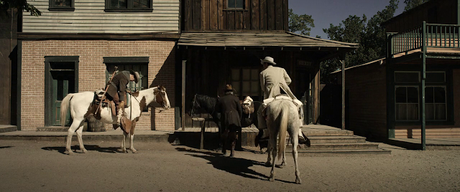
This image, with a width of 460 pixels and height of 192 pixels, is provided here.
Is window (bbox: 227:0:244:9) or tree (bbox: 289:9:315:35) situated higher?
tree (bbox: 289:9:315:35)

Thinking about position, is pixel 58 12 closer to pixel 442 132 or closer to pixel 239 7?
pixel 239 7

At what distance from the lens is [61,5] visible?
41.8 ft

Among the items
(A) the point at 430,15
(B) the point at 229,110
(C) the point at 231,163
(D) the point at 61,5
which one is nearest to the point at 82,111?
(B) the point at 229,110

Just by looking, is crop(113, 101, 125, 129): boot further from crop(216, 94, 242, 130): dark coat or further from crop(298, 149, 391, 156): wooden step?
crop(298, 149, 391, 156): wooden step

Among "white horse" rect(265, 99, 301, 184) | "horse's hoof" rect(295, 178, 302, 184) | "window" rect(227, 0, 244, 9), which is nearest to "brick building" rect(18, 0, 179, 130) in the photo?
"window" rect(227, 0, 244, 9)

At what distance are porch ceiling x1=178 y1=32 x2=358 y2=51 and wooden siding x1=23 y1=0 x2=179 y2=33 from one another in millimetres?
1104

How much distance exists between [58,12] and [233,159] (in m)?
9.68

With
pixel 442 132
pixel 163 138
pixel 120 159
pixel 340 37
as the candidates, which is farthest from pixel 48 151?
pixel 340 37

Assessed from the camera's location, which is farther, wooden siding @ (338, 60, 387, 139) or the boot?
wooden siding @ (338, 60, 387, 139)

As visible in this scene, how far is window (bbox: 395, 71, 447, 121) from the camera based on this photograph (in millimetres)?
12541

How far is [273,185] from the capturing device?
18.5ft

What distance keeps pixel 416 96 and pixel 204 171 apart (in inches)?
401

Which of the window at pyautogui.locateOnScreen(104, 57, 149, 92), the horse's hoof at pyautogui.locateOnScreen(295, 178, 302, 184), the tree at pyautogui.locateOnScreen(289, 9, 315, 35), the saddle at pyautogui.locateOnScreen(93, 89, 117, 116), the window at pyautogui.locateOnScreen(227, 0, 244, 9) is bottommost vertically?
the horse's hoof at pyautogui.locateOnScreen(295, 178, 302, 184)

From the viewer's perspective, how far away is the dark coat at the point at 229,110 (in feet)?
26.9
